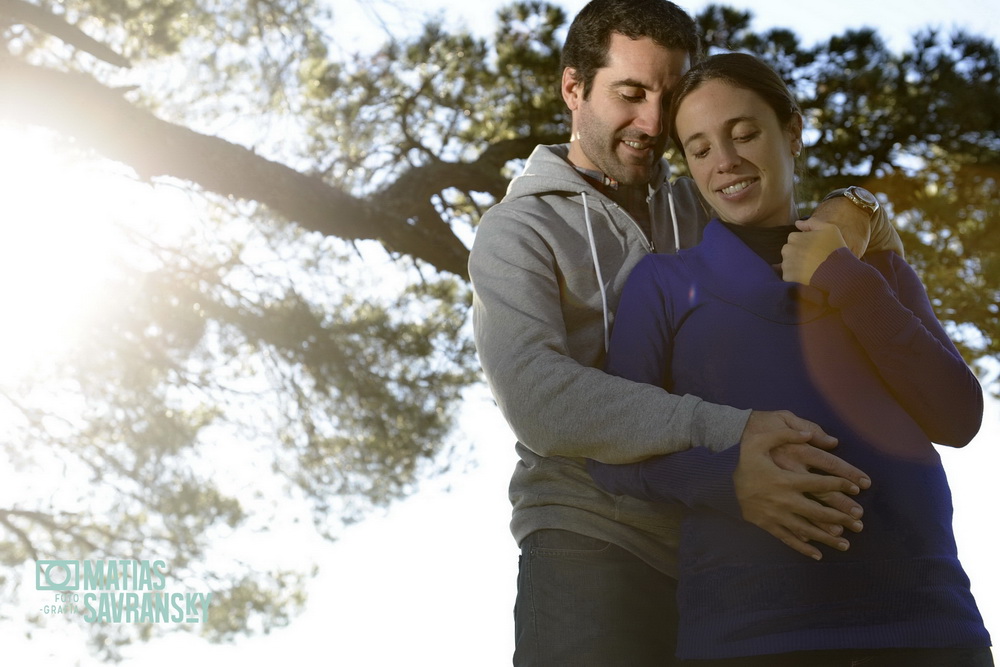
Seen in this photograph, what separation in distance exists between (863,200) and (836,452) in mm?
389

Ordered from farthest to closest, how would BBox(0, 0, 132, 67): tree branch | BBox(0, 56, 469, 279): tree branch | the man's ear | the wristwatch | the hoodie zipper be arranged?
BBox(0, 0, 132, 67): tree branch → BBox(0, 56, 469, 279): tree branch → the man's ear → the hoodie zipper → the wristwatch

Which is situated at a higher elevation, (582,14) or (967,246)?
(967,246)

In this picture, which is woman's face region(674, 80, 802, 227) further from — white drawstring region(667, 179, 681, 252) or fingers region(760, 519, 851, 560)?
fingers region(760, 519, 851, 560)

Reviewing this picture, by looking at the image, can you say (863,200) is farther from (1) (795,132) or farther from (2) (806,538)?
(2) (806,538)

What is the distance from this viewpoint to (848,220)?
1262mm

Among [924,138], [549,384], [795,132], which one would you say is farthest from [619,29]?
[924,138]

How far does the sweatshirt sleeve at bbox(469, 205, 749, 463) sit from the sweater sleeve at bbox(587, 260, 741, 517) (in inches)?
0.8

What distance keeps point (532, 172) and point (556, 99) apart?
2.66m

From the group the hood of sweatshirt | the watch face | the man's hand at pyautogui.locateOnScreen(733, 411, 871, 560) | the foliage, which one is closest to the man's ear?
the hood of sweatshirt

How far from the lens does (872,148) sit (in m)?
3.71

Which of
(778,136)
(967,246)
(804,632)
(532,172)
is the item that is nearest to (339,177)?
(967,246)

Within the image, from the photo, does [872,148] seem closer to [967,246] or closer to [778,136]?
[967,246]

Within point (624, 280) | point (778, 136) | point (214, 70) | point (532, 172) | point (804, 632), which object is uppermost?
point (214, 70)

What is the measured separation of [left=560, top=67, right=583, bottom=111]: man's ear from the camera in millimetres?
1747
